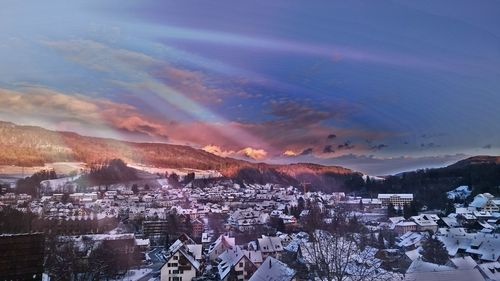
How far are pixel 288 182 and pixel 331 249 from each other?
48.9 ft

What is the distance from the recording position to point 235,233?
19.8m

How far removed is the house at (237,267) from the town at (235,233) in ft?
0.12

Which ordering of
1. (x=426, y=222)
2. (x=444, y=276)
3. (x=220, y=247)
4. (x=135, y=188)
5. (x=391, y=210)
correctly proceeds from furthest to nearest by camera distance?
(x=135, y=188) < (x=391, y=210) < (x=426, y=222) < (x=220, y=247) < (x=444, y=276)

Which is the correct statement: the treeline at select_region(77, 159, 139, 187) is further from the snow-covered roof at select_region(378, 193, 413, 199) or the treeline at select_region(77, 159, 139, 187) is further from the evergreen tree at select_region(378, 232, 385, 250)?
the evergreen tree at select_region(378, 232, 385, 250)

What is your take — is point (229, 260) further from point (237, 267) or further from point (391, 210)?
point (391, 210)

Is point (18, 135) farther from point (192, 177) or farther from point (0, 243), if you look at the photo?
point (0, 243)

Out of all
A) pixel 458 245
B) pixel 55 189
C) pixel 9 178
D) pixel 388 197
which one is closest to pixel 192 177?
pixel 55 189

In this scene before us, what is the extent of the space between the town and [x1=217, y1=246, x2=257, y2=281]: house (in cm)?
4

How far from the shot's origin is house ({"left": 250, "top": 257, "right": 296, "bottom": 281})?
29.3ft

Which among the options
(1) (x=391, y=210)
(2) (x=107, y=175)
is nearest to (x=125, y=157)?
(2) (x=107, y=175)

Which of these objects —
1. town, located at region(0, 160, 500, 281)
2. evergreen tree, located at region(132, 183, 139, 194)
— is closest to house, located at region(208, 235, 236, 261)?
town, located at region(0, 160, 500, 281)

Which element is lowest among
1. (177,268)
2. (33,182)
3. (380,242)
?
(177,268)

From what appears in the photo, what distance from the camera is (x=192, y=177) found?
25594 millimetres

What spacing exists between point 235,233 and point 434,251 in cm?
965
